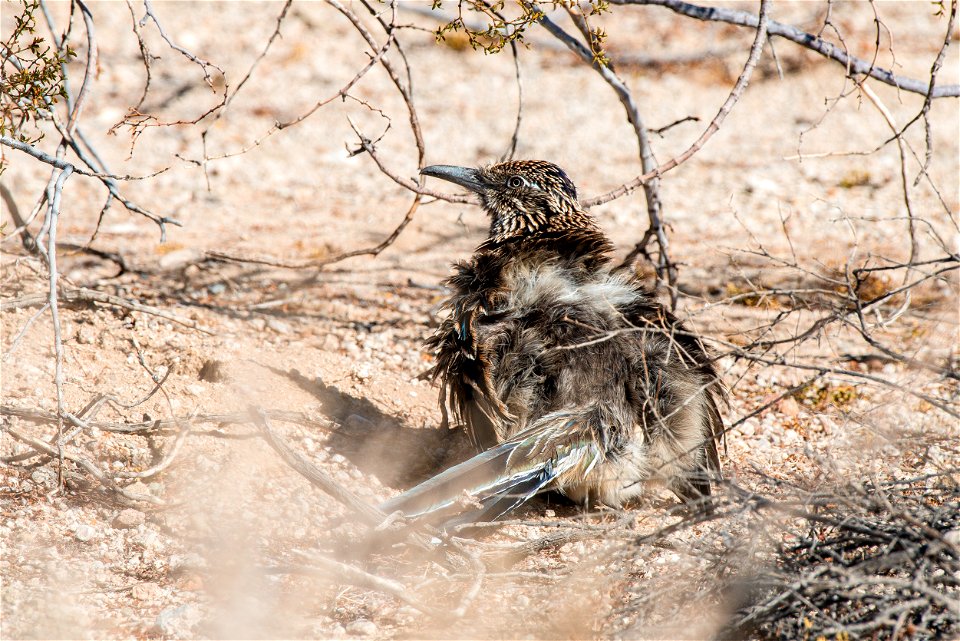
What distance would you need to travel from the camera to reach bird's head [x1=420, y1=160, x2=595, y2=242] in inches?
203

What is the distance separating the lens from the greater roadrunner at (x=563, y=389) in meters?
3.92

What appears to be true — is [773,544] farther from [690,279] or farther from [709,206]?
[709,206]

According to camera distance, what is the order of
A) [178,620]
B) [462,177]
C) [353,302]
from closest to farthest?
[178,620], [462,177], [353,302]

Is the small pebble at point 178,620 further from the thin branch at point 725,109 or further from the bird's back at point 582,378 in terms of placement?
the thin branch at point 725,109

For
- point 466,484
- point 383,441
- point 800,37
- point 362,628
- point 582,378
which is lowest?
point 362,628

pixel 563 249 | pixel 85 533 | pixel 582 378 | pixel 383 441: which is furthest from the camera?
pixel 383 441

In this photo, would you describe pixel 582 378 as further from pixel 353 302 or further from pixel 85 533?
pixel 353 302

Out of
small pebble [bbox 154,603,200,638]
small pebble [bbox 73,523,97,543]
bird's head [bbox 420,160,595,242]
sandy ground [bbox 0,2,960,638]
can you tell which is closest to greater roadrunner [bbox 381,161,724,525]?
→ sandy ground [bbox 0,2,960,638]

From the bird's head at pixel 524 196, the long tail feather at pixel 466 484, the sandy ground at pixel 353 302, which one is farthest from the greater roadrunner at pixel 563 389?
the bird's head at pixel 524 196

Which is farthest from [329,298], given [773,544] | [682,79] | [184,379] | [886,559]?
[682,79]

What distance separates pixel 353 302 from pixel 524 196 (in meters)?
1.64

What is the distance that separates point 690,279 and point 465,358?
3.07 m

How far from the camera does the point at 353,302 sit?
6238 mm

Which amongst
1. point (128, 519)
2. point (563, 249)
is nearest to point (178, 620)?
point (128, 519)
